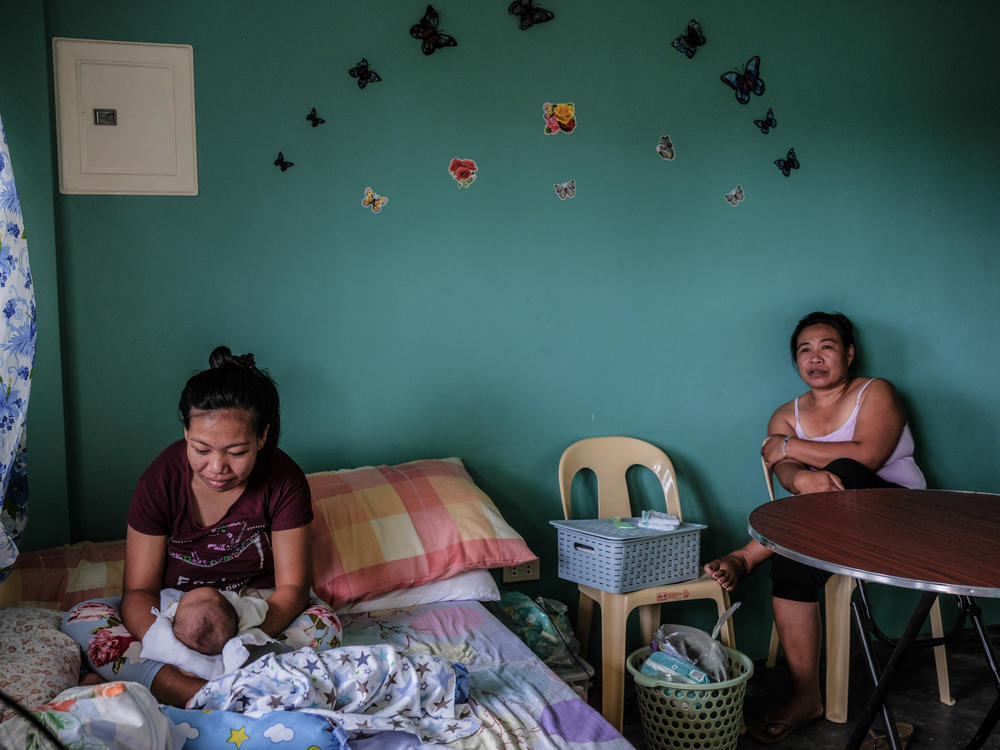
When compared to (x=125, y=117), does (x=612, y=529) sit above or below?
below

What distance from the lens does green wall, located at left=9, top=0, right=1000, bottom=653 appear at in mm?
2412

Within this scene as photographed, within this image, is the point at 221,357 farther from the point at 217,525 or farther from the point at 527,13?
the point at 527,13

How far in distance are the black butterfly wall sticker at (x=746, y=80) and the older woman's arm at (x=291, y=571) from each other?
2.13 m

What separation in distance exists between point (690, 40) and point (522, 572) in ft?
6.31

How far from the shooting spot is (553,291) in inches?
111

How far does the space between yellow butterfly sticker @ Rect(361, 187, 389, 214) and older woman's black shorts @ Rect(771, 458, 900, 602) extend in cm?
169

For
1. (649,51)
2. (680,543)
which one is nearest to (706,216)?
(649,51)

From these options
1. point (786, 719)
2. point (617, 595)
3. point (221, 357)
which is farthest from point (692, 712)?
point (221, 357)

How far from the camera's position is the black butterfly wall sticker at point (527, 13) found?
2674mm

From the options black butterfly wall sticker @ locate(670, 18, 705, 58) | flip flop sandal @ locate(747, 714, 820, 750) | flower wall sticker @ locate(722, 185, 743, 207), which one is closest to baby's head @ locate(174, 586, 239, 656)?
flip flop sandal @ locate(747, 714, 820, 750)

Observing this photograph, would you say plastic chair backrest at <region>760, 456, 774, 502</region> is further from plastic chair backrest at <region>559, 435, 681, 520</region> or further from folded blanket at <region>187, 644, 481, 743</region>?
folded blanket at <region>187, 644, 481, 743</region>

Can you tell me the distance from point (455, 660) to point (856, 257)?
2230 millimetres

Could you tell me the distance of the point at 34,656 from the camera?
1.63 m

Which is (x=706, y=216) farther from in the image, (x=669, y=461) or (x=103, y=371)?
(x=103, y=371)
